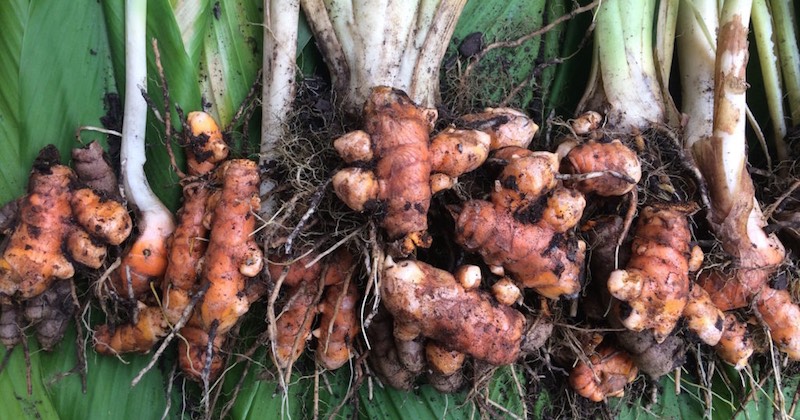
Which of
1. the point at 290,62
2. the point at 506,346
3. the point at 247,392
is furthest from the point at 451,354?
the point at 290,62

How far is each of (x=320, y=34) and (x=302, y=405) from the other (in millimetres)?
902

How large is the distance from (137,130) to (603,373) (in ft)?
3.99

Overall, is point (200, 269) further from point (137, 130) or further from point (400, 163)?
point (400, 163)

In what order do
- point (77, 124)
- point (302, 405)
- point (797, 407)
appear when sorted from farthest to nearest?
Result: point (797, 407), point (302, 405), point (77, 124)

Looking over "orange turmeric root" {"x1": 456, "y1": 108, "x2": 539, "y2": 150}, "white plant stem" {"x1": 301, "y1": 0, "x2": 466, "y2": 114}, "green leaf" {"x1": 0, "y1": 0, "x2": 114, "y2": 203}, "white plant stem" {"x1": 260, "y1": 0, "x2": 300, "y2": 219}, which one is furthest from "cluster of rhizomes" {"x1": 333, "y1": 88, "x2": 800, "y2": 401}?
"green leaf" {"x1": 0, "y1": 0, "x2": 114, "y2": 203}

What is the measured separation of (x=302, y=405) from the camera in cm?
133

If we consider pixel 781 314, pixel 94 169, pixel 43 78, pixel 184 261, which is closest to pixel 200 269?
pixel 184 261

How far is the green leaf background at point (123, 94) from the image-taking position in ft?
3.88

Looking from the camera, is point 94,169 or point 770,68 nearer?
point 94,169

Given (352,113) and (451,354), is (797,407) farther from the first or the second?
(352,113)

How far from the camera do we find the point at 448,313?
1.09 metres

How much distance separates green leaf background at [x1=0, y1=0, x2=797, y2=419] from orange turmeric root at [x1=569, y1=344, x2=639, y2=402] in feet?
0.42

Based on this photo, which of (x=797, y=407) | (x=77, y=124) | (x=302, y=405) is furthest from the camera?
(x=797, y=407)

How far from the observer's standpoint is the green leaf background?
3.88ft
